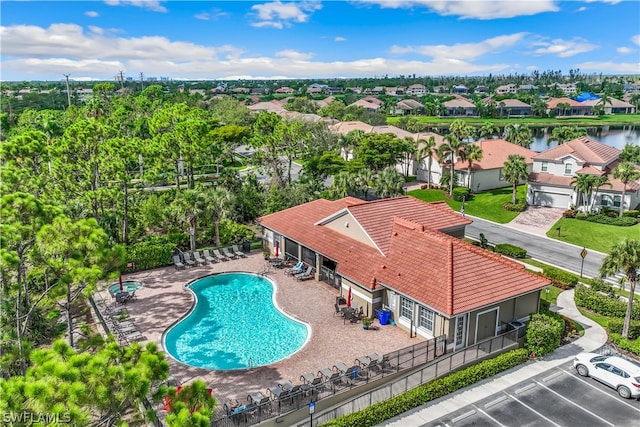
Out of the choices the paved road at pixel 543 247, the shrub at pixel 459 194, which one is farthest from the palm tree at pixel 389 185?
the shrub at pixel 459 194

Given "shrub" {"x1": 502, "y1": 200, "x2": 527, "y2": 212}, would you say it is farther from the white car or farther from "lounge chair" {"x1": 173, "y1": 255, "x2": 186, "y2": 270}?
"lounge chair" {"x1": 173, "y1": 255, "x2": 186, "y2": 270}

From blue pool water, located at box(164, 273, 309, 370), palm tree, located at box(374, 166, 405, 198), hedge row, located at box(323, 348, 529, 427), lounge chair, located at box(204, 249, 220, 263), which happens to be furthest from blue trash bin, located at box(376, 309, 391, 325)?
palm tree, located at box(374, 166, 405, 198)

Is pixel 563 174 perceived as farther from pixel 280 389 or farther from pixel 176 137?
pixel 280 389

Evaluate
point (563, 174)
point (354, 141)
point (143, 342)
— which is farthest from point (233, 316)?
point (354, 141)

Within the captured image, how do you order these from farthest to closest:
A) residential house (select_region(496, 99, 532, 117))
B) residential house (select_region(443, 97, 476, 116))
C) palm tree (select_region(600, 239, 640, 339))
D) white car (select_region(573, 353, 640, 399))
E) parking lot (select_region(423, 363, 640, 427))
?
1. residential house (select_region(496, 99, 532, 117))
2. residential house (select_region(443, 97, 476, 116))
3. palm tree (select_region(600, 239, 640, 339))
4. white car (select_region(573, 353, 640, 399))
5. parking lot (select_region(423, 363, 640, 427))

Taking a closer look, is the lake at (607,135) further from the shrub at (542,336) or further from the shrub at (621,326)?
the shrub at (542,336)
